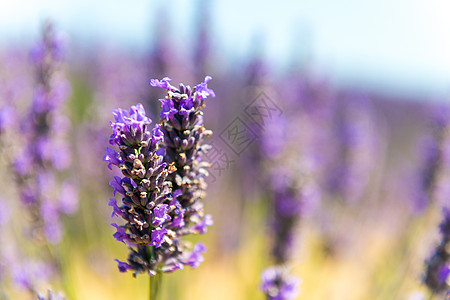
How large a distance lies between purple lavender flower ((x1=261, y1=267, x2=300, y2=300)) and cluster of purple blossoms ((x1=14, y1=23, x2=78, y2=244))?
148 centimetres

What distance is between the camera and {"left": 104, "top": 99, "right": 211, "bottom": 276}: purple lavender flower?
124cm

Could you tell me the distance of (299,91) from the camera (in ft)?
16.0

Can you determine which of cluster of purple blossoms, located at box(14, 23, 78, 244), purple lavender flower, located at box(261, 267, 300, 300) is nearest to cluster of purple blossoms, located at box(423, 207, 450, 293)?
purple lavender flower, located at box(261, 267, 300, 300)

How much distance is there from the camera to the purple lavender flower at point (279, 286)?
178 centimetres

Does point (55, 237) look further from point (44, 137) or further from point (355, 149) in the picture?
point (355, 149)

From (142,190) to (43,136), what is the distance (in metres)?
1.50

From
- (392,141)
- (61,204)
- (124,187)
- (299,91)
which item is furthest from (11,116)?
(392,141)

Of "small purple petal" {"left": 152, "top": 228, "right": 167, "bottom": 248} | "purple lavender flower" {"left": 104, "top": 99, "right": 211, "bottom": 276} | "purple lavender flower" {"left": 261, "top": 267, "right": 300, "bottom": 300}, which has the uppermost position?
"purple lavender flower" {"left": 104, "top": 99, "right": 211, "bottom": 276}

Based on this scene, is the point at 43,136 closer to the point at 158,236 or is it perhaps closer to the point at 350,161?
the point at 158,236

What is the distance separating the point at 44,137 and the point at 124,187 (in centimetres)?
144

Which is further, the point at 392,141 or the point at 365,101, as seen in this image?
the point at 392,141

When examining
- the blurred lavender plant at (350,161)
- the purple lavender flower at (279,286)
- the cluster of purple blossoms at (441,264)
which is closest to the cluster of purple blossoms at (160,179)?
the purple lavender flower at (279,286)

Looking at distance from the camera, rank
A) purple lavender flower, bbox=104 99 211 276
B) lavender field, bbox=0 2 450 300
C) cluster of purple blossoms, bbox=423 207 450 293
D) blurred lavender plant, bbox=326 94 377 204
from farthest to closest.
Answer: blurred lavender plant, bbox=326 94 377 204 < cluster of purple blossoms, bbox=423 207 450 293 < lavender field, bbox=0 2 450 300 < purple lavender flower, bbox=104 99 211 276

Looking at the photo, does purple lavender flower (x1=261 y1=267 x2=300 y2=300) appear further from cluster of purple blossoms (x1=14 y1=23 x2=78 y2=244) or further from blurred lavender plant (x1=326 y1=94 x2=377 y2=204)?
blurred lavender plant (x1=326 y1=94 x2=377 y2=204)
